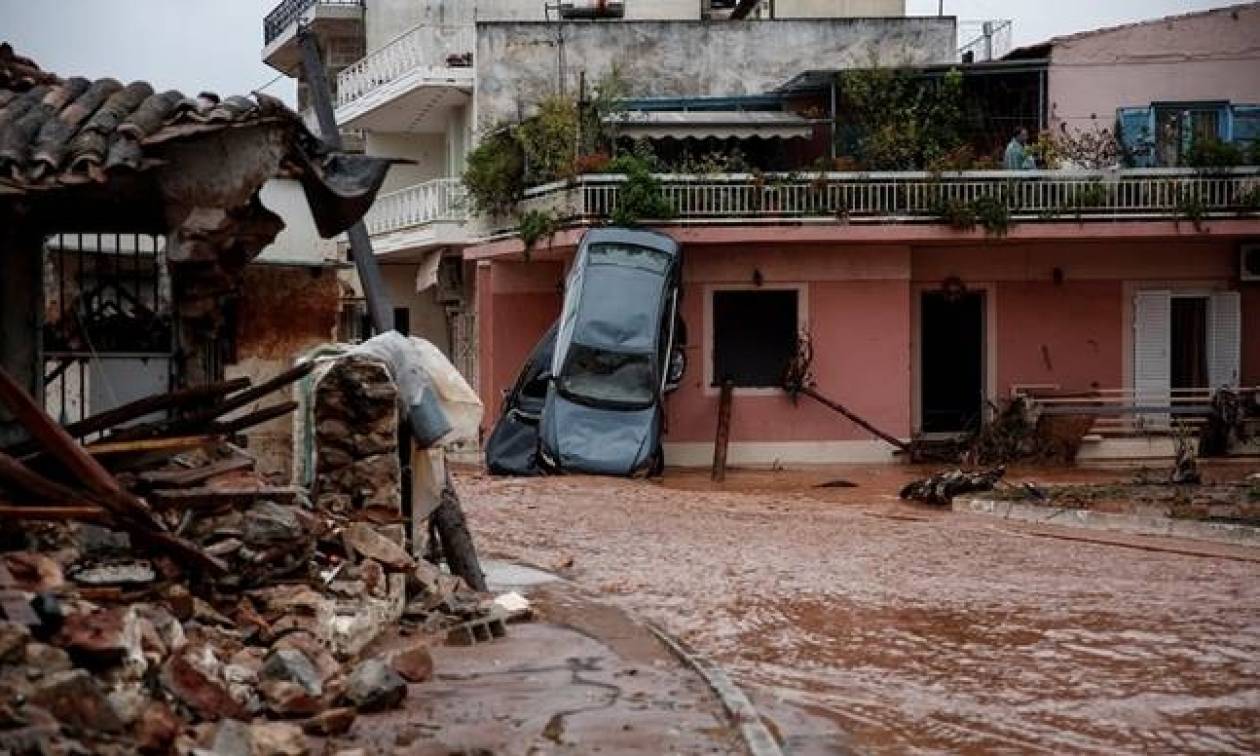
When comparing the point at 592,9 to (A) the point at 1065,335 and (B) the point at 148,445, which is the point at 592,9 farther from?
(B) the point at 148,445

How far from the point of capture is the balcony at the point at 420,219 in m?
31.2

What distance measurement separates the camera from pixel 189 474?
10195 mm

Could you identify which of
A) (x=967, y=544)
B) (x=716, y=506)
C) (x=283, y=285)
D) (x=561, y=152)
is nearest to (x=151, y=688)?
(x=283, y=285)

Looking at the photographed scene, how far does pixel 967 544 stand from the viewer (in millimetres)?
17125

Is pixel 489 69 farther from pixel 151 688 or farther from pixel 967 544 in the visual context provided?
pixel 151 688

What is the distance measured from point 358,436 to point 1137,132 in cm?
1911

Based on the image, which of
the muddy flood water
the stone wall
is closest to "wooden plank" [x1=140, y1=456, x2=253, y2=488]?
the muddy flood water

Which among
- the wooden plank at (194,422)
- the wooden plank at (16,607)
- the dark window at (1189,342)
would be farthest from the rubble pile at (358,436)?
the dark window at (1189,342)

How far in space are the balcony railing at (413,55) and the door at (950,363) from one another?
388 inches

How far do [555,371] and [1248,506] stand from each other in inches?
370

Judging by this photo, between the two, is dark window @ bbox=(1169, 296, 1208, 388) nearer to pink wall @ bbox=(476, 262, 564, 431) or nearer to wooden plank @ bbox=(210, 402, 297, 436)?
pink wall @ bbox=(476, 262, 564, 431)

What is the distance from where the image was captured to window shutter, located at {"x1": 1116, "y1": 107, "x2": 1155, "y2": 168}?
27781 mm

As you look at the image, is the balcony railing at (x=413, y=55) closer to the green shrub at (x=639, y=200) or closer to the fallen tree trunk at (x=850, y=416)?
the green shrub at (x=639, y=200)

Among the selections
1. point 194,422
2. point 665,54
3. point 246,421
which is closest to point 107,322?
point 246,421
